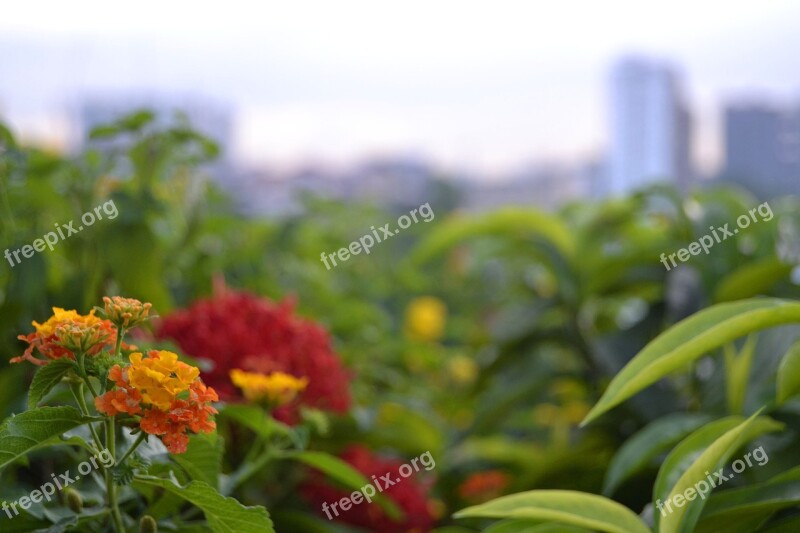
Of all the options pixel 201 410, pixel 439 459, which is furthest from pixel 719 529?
pixel 439 459

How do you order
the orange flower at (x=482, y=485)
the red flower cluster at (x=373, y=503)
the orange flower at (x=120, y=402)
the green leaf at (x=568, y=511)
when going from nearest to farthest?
the orange flower at (x=120, y=402) → the green leaf at (x=568, y=511) → the red flower cluster at (x=373, y=503) → the orange flower at (x=482, y=485)

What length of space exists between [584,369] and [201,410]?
721 millimetres

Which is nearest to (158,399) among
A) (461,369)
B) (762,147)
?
(461,369)

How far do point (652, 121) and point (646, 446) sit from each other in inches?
59.6

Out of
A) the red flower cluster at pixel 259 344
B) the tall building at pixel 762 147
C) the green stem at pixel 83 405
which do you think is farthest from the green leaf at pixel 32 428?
the tall building at pixel 762 147

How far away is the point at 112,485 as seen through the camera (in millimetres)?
388

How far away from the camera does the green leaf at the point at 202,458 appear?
43 cm

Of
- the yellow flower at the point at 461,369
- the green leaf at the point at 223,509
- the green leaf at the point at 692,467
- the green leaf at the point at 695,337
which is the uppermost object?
the green leaf at the point at 223,509

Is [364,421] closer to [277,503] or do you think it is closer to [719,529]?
[277,503]

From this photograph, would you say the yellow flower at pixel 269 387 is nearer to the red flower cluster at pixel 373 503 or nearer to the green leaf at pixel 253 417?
the green leaf at pixel 253 417

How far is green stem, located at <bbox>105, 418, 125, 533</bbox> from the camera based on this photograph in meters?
0.36

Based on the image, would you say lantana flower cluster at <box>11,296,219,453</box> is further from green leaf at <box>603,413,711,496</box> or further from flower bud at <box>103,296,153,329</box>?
A: green leaf at <box>603,413,711,496</box>

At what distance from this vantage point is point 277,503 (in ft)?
2.39

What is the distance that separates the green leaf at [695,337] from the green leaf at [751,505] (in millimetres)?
75
